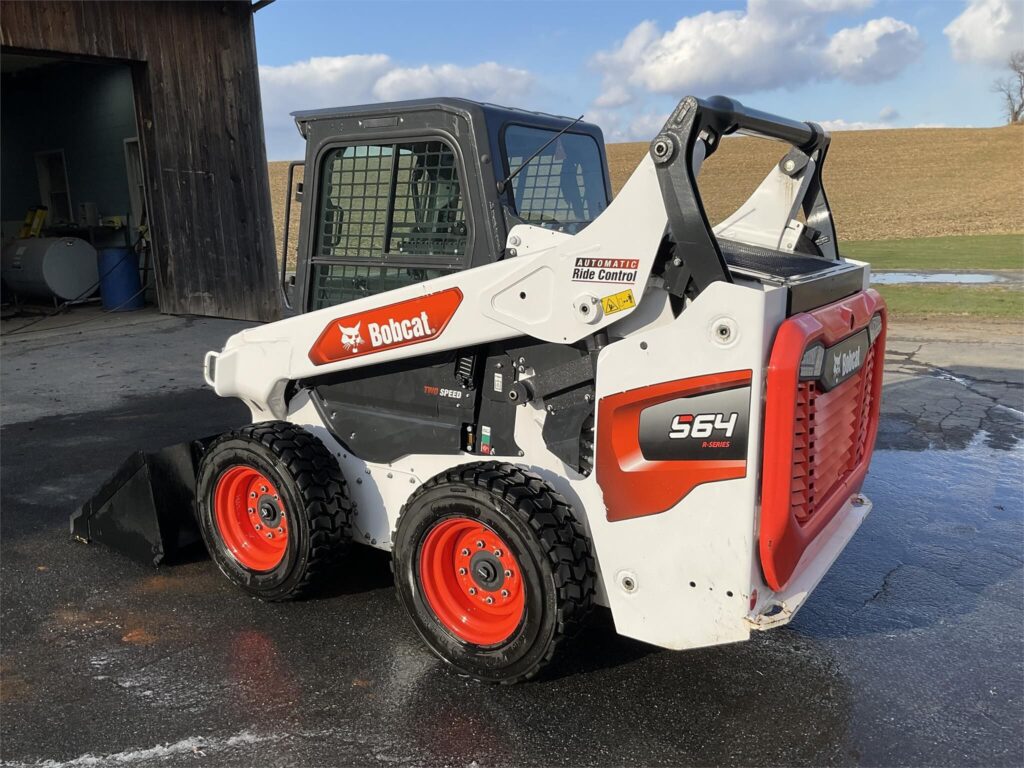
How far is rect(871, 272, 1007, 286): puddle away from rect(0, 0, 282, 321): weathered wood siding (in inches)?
431

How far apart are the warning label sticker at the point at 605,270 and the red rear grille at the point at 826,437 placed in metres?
0.67

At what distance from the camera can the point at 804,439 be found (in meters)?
2.82

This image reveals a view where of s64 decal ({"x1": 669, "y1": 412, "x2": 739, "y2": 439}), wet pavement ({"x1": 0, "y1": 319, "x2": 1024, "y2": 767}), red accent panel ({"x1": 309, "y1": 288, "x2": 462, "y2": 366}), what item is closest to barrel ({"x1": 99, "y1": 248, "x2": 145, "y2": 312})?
wet pavement ({"x1": 0, "y1": 319, "x2": 1024, "y2": 767})

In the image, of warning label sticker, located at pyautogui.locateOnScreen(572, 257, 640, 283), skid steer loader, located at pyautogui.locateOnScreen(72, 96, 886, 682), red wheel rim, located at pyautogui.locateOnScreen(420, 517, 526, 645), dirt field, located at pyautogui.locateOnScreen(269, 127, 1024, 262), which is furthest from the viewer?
dirt field, located at pyautogui.locateOnScreen(269, 127, 1024, 262)

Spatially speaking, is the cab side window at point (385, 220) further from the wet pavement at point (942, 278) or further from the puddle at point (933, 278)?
the puddle at point (933, 278)

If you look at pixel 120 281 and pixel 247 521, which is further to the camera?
pixel 120 281

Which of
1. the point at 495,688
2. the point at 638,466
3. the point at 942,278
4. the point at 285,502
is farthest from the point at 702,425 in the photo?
the point at 942,278

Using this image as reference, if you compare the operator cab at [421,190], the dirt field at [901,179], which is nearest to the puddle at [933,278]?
the dirt field at [901,179]

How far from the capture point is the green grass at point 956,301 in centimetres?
1182

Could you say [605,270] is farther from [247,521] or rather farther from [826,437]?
[247,521]

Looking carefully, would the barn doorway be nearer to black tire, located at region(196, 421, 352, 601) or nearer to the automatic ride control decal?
black tire, located at region(196, 421, 352, 601)

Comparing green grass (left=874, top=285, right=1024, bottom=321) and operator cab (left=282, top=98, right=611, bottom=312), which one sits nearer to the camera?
operator cab (left=282, top=98, right=611, bottom=312)

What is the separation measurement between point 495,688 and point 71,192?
16.5 meters

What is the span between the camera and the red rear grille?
2.81 meters
